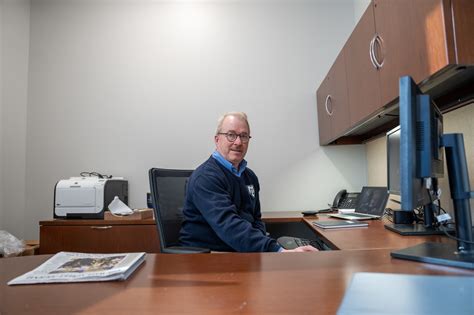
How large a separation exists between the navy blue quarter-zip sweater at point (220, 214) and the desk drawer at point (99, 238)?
81cm

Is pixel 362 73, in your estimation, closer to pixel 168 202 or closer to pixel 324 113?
pixel 324 113

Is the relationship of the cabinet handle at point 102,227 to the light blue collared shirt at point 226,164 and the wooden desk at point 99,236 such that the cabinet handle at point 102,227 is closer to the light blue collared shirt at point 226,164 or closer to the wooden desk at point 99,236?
the wooden desk at point 99,236

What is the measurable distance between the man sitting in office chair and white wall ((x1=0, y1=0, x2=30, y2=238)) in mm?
2075

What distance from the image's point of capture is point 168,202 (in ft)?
5.33

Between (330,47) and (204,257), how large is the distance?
261cm

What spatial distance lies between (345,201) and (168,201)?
149 centimetres

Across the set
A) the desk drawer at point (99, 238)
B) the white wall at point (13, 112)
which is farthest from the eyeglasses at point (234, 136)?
the white wall at point (13, 112)

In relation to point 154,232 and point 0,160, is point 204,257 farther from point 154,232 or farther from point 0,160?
point 0,160

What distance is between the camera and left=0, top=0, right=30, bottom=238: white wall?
2615 millimetres

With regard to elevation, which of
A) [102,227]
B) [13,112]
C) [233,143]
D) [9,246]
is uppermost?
[13,112]

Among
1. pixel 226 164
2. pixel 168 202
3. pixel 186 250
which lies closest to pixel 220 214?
pixel 186 250

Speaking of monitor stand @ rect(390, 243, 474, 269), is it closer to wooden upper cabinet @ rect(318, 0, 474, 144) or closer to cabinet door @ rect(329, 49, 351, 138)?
wooden upper cabinet @ rect(318, 0, 474, 144)

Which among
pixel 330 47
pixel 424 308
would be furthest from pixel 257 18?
pixel 424 308

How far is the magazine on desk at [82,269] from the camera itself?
70cm
